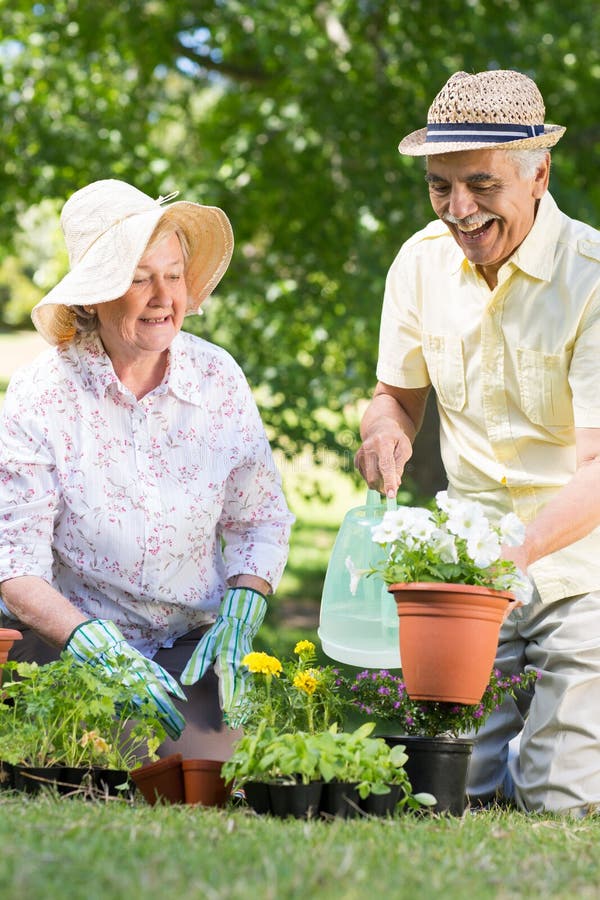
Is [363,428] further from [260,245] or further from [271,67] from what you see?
[260,245]

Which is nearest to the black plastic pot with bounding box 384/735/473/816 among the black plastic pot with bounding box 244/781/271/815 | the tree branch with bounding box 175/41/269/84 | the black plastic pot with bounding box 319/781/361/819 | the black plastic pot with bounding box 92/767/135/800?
the black plastic pot with bounding box 319/781/361/819

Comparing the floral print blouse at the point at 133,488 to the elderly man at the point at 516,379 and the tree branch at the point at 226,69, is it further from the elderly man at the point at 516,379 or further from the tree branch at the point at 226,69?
the tree branch at the point at 226,69

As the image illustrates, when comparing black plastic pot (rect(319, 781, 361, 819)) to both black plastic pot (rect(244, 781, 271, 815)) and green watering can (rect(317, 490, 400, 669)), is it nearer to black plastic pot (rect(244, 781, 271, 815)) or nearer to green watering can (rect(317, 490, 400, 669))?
black plastic pot (rect(244, 781, 271, 815))

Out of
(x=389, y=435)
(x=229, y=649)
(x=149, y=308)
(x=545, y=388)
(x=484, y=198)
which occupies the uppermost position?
A: (x=484, y=198)

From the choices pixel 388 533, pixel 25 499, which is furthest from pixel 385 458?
pixel 25 499

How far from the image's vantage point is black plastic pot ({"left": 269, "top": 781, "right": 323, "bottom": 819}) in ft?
9.08

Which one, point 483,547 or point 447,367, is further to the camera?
point 447,367

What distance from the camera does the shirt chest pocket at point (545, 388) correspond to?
3.64 metres

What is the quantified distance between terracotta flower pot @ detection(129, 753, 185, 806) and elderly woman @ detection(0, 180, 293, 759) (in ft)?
1.09

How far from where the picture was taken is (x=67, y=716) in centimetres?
305

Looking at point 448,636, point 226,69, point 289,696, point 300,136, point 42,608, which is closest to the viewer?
point 448,636

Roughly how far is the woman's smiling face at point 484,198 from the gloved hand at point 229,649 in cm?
125

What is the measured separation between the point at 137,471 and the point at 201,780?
1.01 meters

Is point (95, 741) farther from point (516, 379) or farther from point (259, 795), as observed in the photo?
point (516, 379)
